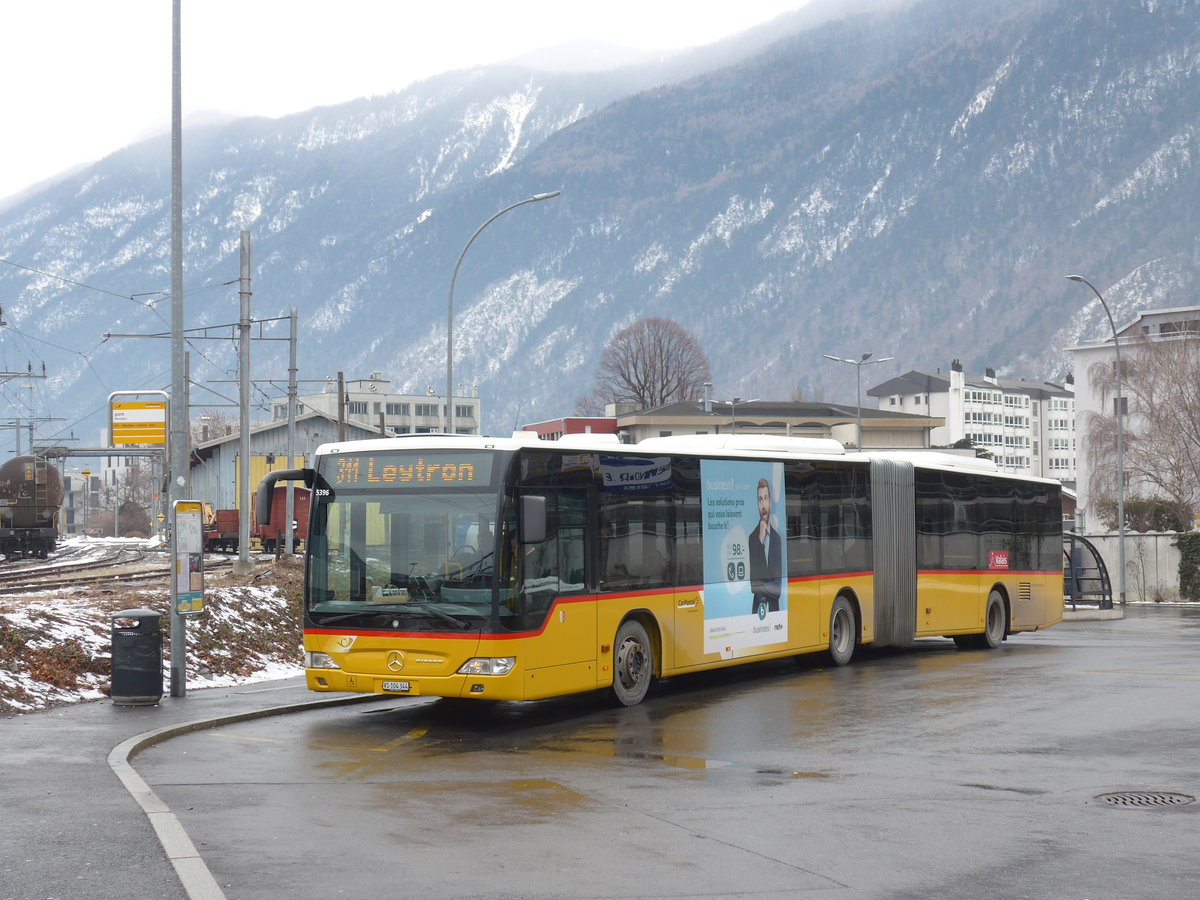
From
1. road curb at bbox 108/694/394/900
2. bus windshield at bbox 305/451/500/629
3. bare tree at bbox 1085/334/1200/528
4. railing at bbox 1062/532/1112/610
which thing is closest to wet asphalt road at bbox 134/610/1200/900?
road curb at bbox 108/694/394/900

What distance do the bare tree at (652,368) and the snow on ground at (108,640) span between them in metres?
97.6

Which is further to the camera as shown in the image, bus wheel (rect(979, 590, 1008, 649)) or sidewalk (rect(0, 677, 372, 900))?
bus wheel (rect(979, 590, 1008, 649))

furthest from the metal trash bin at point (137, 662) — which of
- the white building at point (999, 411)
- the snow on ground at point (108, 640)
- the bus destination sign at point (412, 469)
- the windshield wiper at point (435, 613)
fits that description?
the white building at point (999, 411)

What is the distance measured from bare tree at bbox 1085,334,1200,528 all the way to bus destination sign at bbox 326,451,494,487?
178 ft

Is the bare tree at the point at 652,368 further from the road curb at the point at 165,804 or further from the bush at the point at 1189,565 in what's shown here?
the road curb at the point at 165,804

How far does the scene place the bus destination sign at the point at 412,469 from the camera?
586 inches

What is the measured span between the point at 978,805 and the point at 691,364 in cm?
11452

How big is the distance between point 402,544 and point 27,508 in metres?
52.7

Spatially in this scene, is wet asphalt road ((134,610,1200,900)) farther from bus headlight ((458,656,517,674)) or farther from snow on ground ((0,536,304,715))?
snow on ground ((0,536,304,715))

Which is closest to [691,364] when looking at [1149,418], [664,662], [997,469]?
[1149,418]

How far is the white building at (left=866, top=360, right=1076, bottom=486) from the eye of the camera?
17325 centimetres

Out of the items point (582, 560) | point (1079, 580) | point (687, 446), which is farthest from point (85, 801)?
point (1079, 580)

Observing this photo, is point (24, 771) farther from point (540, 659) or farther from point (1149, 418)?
point (1149, 418)

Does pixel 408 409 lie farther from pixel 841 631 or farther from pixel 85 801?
pixel 85 801
